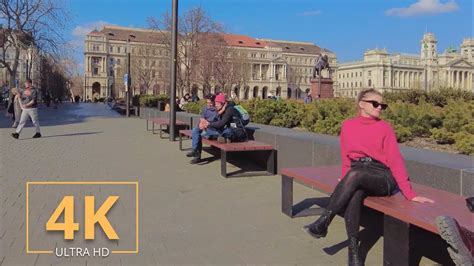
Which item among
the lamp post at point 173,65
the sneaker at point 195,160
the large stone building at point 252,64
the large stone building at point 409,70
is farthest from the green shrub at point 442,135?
the large stone building at point 252,64

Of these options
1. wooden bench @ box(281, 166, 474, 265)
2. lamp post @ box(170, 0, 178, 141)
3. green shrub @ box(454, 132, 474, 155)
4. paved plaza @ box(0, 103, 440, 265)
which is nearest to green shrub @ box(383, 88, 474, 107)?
green shrub @ box(454, 132, 474, 155)

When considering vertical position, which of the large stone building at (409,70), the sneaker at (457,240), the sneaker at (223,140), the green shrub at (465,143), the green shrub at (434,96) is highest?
the large stone building at (409,70)

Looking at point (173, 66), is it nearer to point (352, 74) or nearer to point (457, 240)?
point (457, 240)

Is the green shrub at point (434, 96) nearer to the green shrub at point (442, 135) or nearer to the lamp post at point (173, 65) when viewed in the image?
the green shrub at point (442, 135)

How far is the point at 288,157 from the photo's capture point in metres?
8.05

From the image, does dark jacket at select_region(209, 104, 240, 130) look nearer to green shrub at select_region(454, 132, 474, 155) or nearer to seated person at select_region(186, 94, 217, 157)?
seated person at select_region(186, 94, 217, 157)

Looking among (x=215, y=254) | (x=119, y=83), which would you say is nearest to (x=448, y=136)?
(x=215, y=254)

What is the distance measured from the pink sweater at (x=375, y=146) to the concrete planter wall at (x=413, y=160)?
0.66m

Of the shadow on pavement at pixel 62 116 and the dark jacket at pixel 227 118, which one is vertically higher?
the dark jacket at pixel 227 118

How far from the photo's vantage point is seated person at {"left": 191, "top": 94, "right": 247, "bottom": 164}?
872 centimetres

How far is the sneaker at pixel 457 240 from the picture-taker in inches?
113

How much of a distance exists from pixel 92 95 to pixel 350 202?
13650cm

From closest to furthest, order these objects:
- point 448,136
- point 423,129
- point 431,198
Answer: point 431,198
point 448,136
point 423,129

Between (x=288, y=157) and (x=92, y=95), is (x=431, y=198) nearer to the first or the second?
(x=288, y=157)
